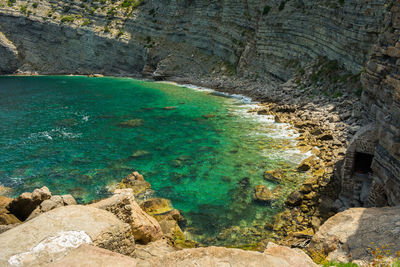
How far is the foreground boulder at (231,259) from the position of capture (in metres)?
7.23

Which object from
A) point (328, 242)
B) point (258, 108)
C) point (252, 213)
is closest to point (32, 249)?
point (328, 242)

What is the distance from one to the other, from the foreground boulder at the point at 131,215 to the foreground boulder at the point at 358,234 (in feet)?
25.9

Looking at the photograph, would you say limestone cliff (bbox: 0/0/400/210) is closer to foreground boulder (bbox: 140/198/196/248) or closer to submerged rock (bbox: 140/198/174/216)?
foreground boulder (bbox: 140/198/196/248)

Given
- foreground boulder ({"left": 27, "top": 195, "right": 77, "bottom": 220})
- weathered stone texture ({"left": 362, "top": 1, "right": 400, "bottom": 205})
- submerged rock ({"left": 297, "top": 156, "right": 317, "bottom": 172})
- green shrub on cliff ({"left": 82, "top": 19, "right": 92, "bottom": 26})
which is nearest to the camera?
foreground boulder ({"left": 27, "top": 195, "right": 77, "bottom": 220})

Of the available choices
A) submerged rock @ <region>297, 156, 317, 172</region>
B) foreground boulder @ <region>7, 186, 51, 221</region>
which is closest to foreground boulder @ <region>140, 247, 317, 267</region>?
foreground boulder @ <region>7, 186, 51, 221</region>

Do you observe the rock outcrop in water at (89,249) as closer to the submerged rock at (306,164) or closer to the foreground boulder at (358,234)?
the foreground boulder at (358,234)

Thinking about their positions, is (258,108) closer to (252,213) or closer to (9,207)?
(252,213)

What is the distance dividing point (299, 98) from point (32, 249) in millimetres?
43210

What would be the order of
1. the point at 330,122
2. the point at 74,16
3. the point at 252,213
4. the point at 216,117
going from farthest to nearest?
1. the point at 74,16
2. the point at 216,117
3. the point at 330,122
4. the point at 252,213

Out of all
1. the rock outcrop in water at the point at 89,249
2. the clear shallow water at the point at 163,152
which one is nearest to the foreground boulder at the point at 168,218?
the clear shallow water at the point at 163,152

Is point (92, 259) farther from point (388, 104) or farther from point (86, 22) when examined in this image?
point (86, 22)

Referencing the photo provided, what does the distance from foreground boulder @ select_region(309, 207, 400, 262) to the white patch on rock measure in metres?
8.22

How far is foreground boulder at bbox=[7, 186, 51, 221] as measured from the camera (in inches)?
632

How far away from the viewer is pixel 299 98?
147 feet
